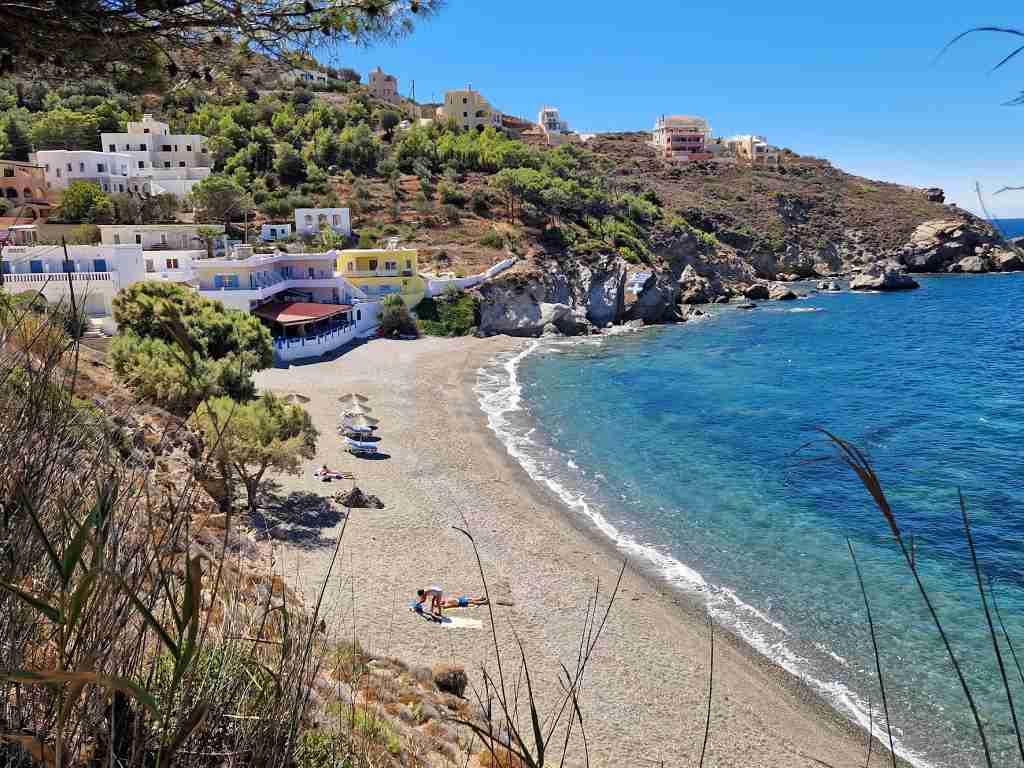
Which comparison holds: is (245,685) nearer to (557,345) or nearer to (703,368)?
(703,368)

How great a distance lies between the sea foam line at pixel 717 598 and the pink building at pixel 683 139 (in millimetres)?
102219

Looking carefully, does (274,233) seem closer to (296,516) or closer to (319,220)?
(319,220)

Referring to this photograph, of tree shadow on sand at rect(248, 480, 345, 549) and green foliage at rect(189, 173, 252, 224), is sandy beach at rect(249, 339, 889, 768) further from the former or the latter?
green foliage at rect(189, 173, 252, 224)

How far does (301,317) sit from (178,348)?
86.7 ft

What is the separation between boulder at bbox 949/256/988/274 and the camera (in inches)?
3533

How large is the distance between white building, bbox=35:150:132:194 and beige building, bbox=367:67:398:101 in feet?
195

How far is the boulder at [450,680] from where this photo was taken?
37.6ft

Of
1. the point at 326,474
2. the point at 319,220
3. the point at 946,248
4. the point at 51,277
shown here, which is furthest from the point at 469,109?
the point at 326,474

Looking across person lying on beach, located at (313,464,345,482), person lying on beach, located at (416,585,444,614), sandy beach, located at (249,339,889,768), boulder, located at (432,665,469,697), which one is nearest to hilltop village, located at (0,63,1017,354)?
person lying on beach, located at (313,464,345,482)

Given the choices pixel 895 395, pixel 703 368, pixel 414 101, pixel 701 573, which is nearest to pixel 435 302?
pixel 703 368

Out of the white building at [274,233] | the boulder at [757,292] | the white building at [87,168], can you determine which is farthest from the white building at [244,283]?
the boulder at [757,292]

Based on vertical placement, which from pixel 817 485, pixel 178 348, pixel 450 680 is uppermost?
pixel 178 348

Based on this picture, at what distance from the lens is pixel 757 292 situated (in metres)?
74.7

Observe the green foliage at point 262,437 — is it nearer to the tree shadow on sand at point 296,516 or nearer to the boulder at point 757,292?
the tree shadow on sand at point 296,516
